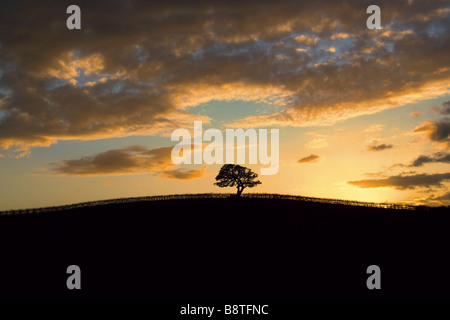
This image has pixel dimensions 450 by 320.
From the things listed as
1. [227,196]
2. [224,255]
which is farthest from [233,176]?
[224,255]

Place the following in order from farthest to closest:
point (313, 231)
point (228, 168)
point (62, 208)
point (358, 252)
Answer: point (228, 168) < point (62, 208) < point (313, 231) < point (358, 252)

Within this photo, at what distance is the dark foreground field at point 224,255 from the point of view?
22688 millimetres

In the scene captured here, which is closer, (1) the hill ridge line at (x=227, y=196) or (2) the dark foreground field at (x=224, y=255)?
(2) the dark foreground field at (x=224, y=255)

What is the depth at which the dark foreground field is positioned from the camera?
74.4ft

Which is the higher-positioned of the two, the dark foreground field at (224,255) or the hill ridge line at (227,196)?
the hill ridge line at (227,196)

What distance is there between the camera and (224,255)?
2780 cm

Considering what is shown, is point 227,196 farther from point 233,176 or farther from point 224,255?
point 224,255

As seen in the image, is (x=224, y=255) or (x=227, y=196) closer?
(x=224, y=255)

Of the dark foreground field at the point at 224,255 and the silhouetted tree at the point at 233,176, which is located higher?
the silhouetted tree at the point at 233,176

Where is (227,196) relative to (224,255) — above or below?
above
